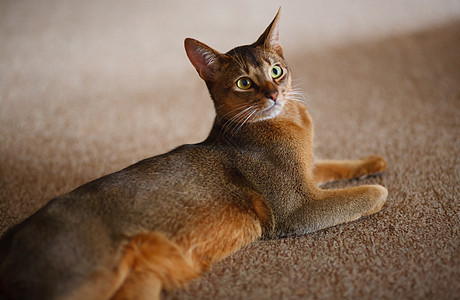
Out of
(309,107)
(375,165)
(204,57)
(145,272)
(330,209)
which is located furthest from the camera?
(309,107)

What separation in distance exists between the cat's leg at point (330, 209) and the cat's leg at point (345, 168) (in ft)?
0.93

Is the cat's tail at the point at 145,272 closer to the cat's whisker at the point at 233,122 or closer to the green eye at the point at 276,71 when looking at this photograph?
the cat's whisker at the point at 233,122

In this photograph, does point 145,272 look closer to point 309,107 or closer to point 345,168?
point 345,168

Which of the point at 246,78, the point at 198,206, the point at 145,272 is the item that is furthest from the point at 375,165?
the point at 145,272

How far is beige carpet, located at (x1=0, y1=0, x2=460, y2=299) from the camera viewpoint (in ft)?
3.65

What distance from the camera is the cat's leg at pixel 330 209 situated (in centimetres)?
120

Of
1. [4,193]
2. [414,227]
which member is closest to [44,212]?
[4,193]

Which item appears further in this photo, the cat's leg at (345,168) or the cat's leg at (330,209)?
the cat's leg at (345,168)

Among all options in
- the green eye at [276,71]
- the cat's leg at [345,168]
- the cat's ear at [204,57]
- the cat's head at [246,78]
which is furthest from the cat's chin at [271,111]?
the cat's leg at [345,168]

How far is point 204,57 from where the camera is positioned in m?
1.33

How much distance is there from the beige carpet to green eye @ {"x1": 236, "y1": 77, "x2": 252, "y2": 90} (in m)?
0.51

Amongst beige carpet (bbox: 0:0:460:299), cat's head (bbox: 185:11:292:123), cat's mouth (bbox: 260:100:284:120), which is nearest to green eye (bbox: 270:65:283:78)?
cat's head (bbox: 185:11:292:123)

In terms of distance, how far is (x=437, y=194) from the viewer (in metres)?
1.37

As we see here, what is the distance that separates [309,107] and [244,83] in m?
0.88
